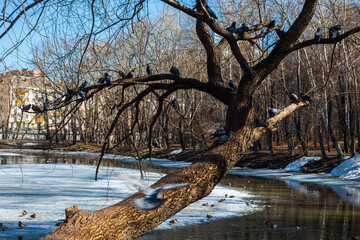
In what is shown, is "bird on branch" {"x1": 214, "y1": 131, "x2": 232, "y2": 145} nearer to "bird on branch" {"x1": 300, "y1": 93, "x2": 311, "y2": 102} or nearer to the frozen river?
the frozen river

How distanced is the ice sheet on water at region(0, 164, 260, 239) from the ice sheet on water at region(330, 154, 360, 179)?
18.7ft

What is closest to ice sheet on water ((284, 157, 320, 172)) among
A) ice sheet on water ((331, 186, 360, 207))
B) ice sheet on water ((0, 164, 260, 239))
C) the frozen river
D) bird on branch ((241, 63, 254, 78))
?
ice sheet on water ((331, 186, 360, 207))

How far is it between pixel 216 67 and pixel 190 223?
363 centimetres

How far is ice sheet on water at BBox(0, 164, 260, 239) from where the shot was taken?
6.33m

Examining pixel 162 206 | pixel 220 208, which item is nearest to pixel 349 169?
pixel 220 208

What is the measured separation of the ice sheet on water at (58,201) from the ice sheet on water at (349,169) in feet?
18.7

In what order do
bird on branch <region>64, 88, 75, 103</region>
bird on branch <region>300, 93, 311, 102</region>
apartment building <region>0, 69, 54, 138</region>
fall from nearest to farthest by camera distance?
bird on branch <region>64, 88, 75, 103</region> < apartment building <region>0, 69, 54, 138</region> < bird on branch <region>300, 93, 311, 102</region>

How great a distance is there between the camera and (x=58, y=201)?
314 inches

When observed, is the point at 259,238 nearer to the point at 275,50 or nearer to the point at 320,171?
the point at 275,50

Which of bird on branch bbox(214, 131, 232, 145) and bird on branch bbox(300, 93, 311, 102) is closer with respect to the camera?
bird on branch bbox(214, 131, 232, 145)

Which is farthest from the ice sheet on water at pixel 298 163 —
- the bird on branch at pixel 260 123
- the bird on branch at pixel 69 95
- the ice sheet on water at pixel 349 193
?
the bird on branch at pixel 69 95

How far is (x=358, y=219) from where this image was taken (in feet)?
25.4

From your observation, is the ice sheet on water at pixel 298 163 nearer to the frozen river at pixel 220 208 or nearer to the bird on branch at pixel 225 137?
the frozen river at pixel 220 208

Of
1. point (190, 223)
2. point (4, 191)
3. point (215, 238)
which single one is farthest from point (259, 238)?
point (4, 191)
